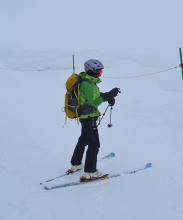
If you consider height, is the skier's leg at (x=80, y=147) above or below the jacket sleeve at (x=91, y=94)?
below

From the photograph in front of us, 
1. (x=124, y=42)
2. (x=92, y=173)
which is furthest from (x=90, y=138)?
(x=124, y=42)

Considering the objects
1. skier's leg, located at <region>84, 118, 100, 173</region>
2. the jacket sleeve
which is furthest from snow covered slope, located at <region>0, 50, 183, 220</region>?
the jacket sleeve

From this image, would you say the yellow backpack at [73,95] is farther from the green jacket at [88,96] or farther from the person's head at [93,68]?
the person's head at [93,68]

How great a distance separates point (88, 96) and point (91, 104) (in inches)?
5.1

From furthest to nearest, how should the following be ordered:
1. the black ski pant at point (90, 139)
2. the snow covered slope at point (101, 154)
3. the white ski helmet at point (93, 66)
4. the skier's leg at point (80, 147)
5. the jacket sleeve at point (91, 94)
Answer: the skier's leg at point (80, 147), the black ski pant at point (90, 139), the white ski helmet at point (93, 66), the jacket sleeve at point (91, 94), the snow covered slope at point (101, 154)

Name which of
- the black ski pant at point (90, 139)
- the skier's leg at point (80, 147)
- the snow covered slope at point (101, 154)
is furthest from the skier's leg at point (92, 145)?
the snow covered slope at point (101, 154)

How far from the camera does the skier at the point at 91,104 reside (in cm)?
358

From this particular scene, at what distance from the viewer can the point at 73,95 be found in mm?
3697

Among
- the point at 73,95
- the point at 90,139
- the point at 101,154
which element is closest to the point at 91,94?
the point at 73,95

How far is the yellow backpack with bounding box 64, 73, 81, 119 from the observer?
3594 millimetres

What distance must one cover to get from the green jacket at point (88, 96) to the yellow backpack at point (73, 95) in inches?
2.5

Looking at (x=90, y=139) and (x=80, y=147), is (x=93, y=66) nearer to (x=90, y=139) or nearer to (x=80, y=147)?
(x=90, y=139)

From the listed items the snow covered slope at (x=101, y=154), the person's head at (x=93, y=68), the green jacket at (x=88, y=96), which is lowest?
the snow covered slope at (x=101, y=154)

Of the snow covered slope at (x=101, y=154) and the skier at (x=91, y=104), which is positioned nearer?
the snow covered slope at (x=101, y=154)
